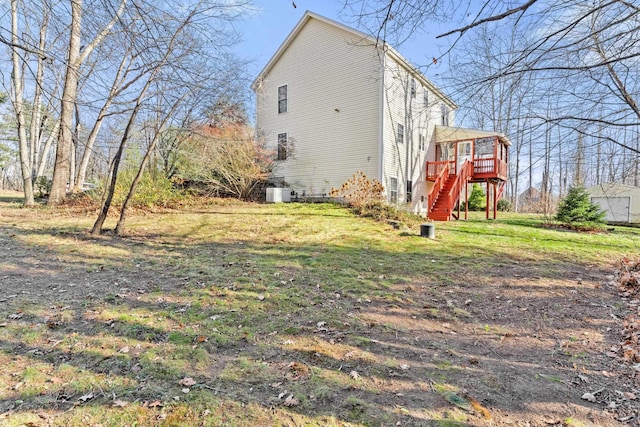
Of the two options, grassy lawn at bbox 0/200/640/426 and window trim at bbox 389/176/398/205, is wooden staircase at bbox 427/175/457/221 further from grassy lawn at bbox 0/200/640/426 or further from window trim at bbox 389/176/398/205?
grassy lawn at bbox 0/200/640/426

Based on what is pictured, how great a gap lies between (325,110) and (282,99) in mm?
2917

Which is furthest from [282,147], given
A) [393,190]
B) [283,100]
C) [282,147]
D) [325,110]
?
[393,190]

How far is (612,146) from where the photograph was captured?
5859mm

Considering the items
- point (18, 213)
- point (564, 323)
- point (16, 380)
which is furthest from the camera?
point (18, 213)

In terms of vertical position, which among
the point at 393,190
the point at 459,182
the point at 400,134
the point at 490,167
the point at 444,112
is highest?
the point at 400,134

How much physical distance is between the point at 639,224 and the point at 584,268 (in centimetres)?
1625

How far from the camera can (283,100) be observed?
16734 mm

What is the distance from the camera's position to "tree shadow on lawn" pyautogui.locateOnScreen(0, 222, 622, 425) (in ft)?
7.78

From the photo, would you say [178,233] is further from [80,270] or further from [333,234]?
[333,234]

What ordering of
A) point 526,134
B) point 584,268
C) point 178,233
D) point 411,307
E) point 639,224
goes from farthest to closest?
point 639,224 < point 178,233 < point 584,268 < point 526,134 < point 411,307

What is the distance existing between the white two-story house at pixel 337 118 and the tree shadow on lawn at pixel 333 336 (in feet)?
30.8

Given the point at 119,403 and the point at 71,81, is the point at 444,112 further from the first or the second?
the point at 71,81

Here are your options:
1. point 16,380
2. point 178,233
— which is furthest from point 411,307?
point 178,233

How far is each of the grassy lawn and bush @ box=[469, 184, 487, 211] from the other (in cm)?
1587
